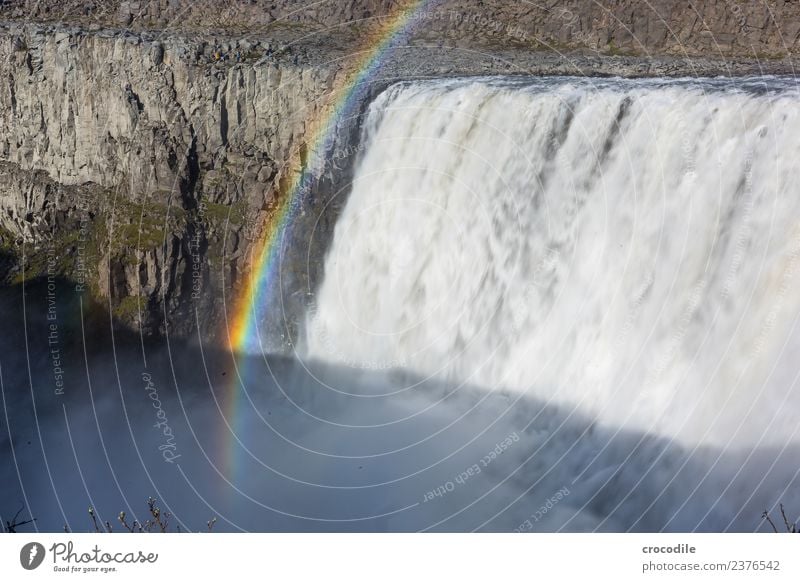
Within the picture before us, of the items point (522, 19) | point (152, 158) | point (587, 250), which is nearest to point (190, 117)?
point (152, 158)

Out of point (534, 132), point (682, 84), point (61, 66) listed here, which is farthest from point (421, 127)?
point (61, 66)

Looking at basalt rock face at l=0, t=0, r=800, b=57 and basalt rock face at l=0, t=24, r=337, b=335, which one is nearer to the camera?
basalt rock face at l=0, t=24, r=337, b=335

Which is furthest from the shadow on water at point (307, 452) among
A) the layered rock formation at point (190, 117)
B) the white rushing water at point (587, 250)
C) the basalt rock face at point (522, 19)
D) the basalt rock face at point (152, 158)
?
the basalt rock face at point (522, 19)

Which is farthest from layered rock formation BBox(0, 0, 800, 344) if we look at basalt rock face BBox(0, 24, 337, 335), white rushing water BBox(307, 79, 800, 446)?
white rushing water BBox(307, 79, 800, 446)

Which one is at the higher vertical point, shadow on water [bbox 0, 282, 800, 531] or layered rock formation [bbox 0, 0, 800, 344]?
layered rock formation [bbox 0, 0, 800, 344]

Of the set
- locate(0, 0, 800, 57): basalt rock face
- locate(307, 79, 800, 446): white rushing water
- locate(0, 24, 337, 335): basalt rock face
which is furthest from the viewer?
locate(0, 0, 800, 57): basalt rock face

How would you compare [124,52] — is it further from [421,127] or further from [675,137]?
[675,137]

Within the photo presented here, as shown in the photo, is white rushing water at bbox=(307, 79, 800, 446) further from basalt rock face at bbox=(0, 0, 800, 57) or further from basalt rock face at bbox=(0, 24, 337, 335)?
basalt rock face at bbox=(0, 0, 800, 57)
